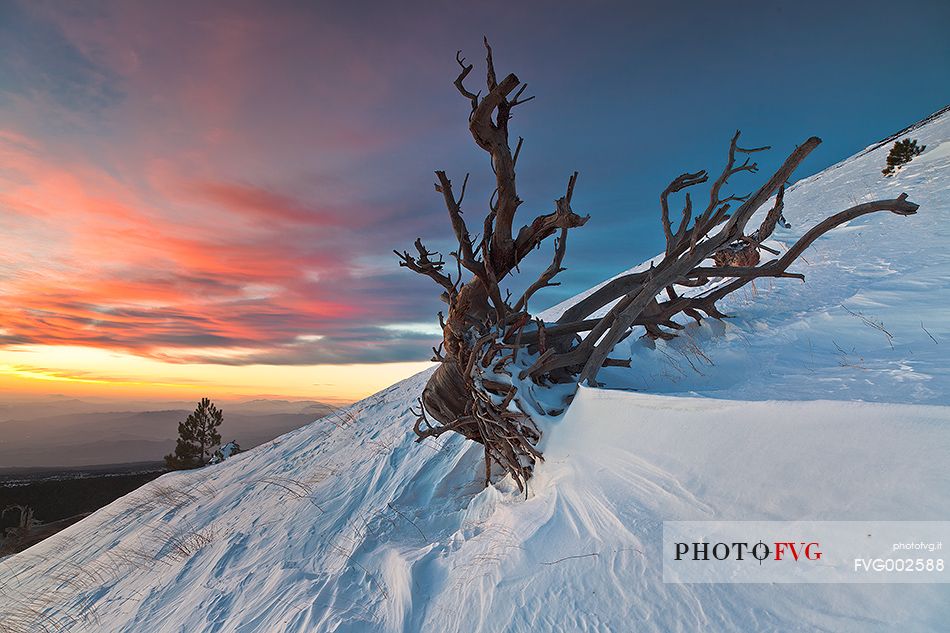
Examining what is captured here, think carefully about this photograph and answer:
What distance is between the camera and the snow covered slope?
210 cm

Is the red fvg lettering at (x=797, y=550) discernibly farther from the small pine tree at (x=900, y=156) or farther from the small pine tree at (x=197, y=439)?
the small pine tree at (x=197, y=439)

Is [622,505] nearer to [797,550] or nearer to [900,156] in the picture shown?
[797,550]

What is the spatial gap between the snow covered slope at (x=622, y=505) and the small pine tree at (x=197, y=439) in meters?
19.2

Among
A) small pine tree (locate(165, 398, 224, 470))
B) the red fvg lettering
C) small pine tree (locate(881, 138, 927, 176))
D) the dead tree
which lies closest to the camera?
the red fvg lettering

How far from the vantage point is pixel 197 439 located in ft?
82.6

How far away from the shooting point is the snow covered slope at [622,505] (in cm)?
210

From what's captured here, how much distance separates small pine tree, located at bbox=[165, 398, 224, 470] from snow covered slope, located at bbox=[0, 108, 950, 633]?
754 inches

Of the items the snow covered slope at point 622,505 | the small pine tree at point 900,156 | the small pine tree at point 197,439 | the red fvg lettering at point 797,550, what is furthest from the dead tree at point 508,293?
the small pine tree at point 197,439

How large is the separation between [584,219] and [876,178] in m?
20.4

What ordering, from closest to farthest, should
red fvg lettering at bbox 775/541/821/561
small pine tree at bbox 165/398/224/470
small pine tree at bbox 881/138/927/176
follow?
red fvg lettering at bbox 775/541/821/561 < small pine tree at bbox 881/138/927/176 < small pine tree at bbox 165/398/224/470

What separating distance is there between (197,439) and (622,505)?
92.1 feet

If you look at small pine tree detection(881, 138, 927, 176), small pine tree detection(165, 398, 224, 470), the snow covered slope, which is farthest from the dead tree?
small pine tree detection(165, 398, 224, 470)

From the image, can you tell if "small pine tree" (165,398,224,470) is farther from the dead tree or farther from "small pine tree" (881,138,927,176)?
"small pine tree" (881,138,927,176)

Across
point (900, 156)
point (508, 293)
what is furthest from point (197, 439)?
point (900, 156)
